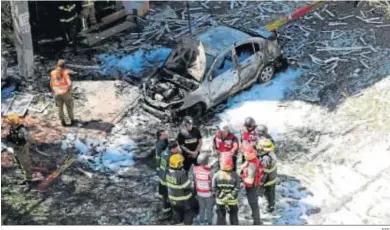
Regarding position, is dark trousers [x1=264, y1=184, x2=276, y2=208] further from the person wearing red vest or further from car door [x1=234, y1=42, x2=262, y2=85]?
car door [x1=234, y1=42, x2=262, y2=85]

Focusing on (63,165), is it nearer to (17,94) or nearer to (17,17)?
(17,94)

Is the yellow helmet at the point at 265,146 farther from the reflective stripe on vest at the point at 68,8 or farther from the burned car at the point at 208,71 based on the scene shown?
the reflective stripe on vest at the point at 68,8

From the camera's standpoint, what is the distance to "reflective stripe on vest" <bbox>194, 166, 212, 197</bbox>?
12414 mm

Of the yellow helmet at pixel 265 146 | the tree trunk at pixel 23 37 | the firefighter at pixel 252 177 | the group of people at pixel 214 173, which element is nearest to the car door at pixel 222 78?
the group of people at pixel 214 173

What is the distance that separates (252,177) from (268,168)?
326 mm

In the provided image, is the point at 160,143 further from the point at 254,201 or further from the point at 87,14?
the point at 87,14

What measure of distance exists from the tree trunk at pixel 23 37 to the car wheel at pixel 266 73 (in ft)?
13.0

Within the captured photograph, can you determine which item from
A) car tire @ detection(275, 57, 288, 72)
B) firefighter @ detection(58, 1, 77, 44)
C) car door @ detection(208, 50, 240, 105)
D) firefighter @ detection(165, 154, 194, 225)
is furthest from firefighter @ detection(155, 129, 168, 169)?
firefighter @ detection(58, 1, 77, 44)

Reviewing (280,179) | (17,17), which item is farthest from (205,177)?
(17,17)

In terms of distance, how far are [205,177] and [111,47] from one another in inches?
174

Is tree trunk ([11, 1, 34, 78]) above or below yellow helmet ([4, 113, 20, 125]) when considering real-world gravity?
above

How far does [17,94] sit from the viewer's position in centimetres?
1503

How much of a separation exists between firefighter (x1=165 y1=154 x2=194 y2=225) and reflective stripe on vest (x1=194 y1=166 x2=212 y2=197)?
0.45ft

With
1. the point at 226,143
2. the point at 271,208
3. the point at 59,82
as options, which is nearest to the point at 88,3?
the point at 59,82
